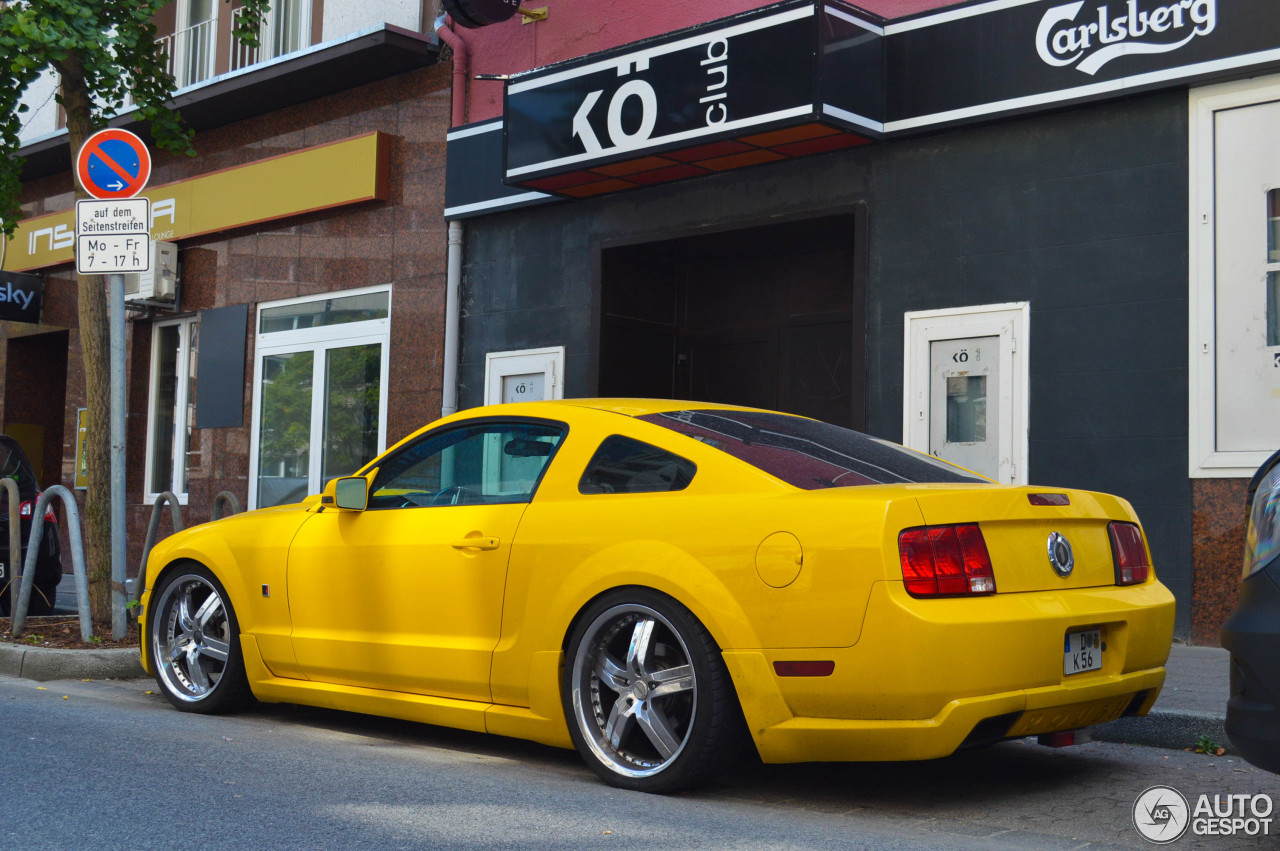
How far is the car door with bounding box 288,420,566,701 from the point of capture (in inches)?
201

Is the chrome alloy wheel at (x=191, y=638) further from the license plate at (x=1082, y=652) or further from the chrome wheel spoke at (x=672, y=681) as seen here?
the license plate at (x=1082, y=652)

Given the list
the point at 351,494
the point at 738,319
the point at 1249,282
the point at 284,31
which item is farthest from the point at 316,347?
the point at 1249,282

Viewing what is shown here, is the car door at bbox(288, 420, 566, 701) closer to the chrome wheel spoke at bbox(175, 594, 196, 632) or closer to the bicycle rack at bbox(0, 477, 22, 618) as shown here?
the chrome wheel spoke at bbox(175, 594, 196, 632)

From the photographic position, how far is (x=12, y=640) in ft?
26.8

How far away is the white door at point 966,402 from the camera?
932 cm

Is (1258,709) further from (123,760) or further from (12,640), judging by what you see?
(12,640)

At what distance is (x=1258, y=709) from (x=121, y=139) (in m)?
7.24

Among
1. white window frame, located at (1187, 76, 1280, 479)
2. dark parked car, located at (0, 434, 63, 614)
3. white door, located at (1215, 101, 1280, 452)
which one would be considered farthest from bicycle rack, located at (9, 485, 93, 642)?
white door, located at (1215, 101, 1280, 452)

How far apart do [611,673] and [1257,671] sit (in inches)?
82.2

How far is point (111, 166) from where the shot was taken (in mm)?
8234

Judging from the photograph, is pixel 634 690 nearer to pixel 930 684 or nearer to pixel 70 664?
pixel 930 684

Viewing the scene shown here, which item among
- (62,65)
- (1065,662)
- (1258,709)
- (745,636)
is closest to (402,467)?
(745,636)

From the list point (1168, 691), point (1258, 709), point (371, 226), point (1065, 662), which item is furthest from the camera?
point (371, 226)

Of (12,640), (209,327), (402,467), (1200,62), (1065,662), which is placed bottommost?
(12,640)
